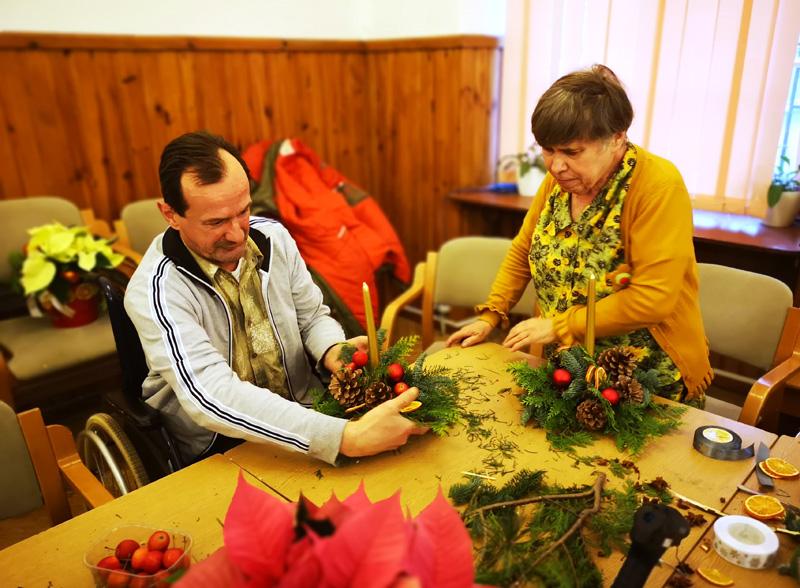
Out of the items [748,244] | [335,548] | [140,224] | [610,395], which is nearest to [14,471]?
[335,548]

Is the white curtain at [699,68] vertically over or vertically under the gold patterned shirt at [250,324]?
over

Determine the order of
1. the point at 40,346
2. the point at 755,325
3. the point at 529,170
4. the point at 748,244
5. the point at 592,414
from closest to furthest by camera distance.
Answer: the point at 592,414 → the point at 755,325 → the point at 748,244 → the point at 40,346 → the point at 529,170

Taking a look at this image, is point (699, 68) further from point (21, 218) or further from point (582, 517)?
point (21, 218)

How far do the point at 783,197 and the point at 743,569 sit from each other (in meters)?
2.15

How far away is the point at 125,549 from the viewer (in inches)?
37.1

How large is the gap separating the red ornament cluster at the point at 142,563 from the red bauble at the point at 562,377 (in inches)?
32.2

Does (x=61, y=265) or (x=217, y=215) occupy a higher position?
(x=217, y=215)

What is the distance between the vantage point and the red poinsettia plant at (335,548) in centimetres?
59

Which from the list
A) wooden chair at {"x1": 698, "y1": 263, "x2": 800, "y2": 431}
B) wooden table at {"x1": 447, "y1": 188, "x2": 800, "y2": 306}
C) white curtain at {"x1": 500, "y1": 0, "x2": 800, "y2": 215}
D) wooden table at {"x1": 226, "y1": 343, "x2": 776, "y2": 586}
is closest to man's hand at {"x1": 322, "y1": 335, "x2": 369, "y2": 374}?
wooden table at {"x1": 226, "y1": 343, "x2": 776, "y2": 586}

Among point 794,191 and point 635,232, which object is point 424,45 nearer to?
point 794,191

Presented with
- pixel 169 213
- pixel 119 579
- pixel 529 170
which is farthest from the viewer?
pixel 529 170

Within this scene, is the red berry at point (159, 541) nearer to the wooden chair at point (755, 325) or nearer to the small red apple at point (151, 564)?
the small red apple at point (151, 564)

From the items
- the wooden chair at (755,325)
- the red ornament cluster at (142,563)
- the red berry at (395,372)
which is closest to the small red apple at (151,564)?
the red ornament cluster at (142,563)

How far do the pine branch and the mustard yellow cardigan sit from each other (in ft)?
1.63
